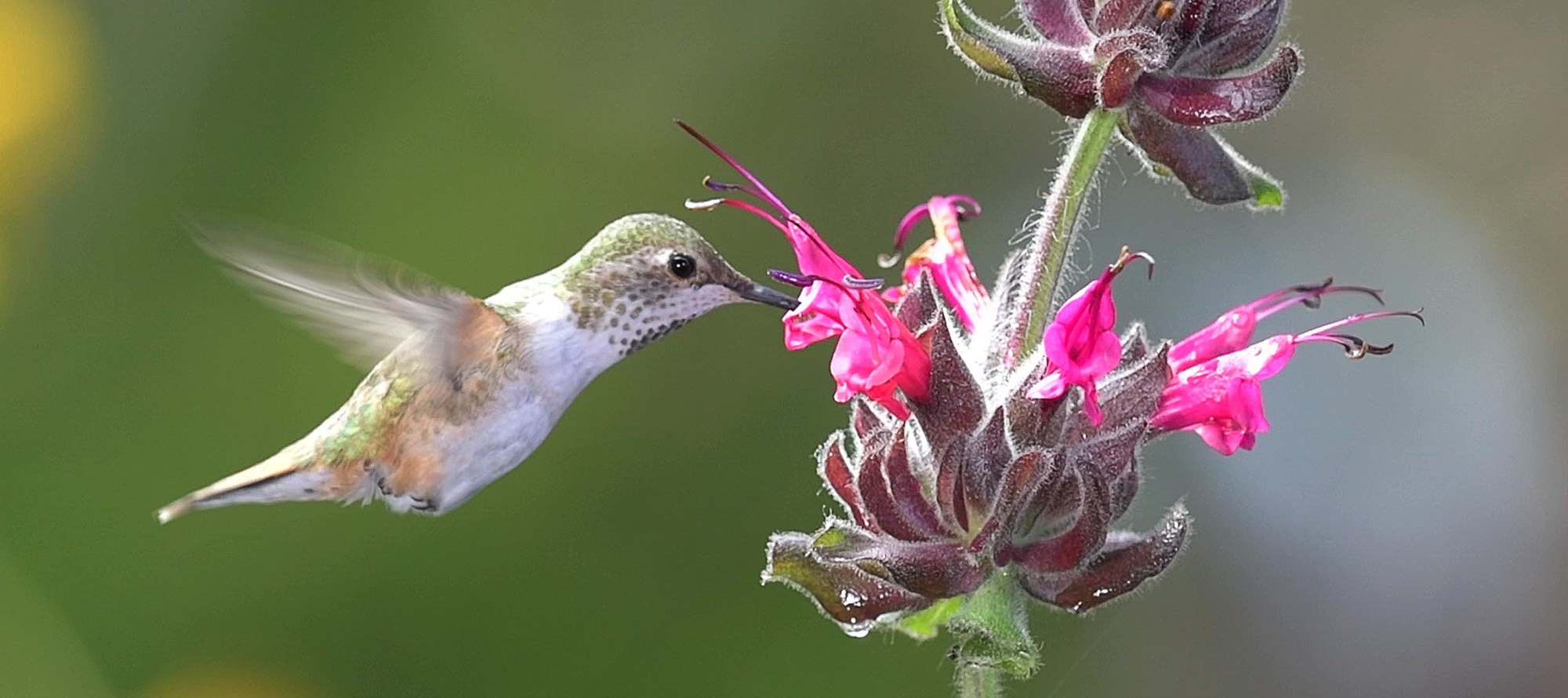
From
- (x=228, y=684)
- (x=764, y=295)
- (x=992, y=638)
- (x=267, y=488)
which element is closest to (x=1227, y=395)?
(x=992, y=638)

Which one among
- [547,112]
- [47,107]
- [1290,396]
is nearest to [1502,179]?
[1290,396]

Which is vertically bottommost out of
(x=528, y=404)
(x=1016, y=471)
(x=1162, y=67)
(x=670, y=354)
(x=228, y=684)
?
(x=228, y=684)

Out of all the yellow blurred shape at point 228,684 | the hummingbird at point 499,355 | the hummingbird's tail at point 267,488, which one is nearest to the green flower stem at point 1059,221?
the hummingbird at point 499,355

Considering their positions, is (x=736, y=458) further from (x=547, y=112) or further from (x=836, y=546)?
(x=836, y=546)

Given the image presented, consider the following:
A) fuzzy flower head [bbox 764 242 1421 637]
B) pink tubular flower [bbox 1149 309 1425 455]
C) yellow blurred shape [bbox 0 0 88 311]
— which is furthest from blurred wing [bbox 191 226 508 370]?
yellow blurred shape [bbox 0 0 88 311]

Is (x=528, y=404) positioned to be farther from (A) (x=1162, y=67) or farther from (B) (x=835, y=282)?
(A) (x=1162, y=67)

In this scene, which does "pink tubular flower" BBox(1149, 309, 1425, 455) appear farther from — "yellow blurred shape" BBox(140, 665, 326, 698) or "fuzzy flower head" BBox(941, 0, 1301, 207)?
"yellow blurred shape" BBox(140, 665, 326, 698)
